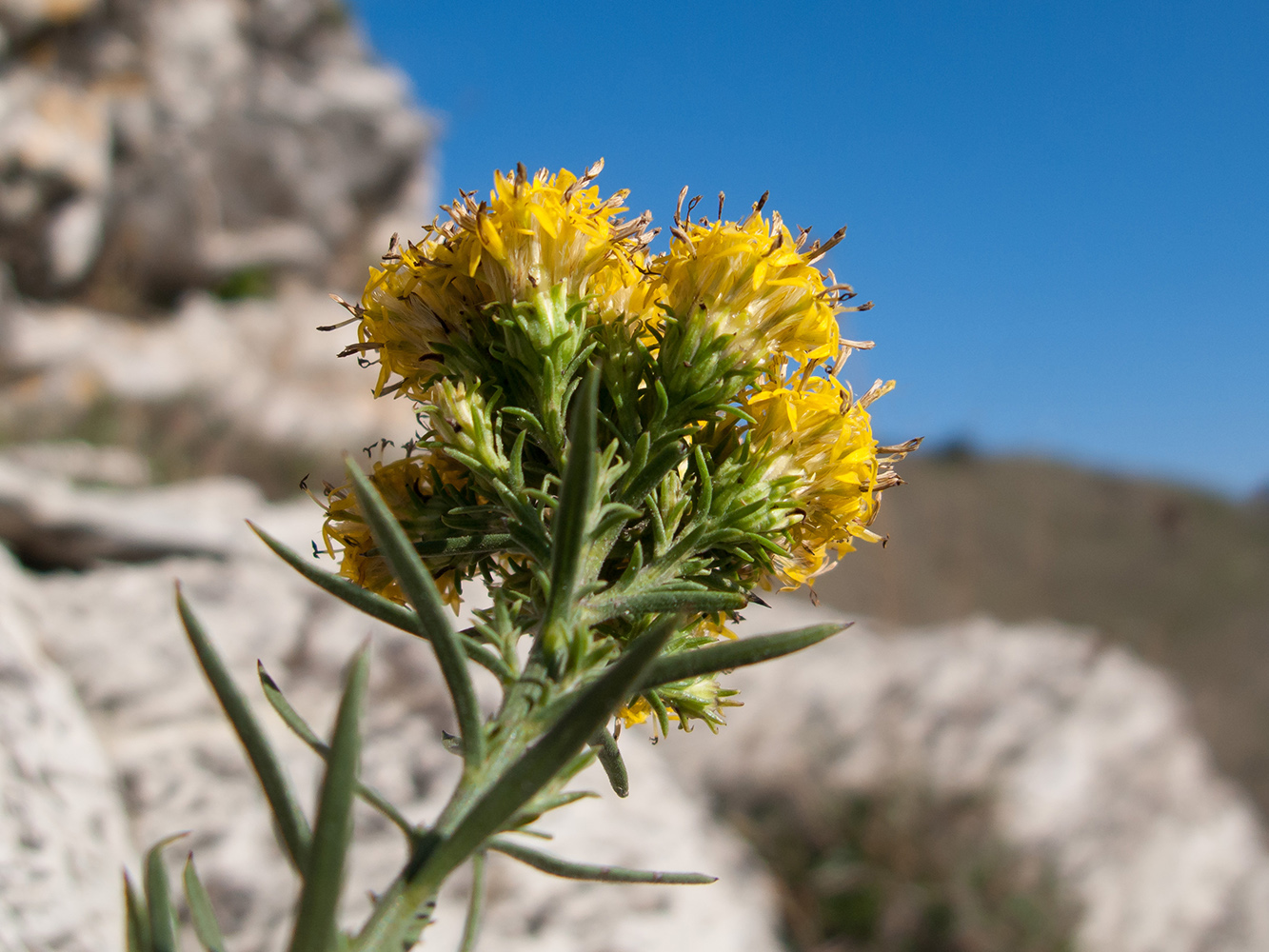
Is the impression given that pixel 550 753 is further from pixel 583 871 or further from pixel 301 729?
pixel 301 729

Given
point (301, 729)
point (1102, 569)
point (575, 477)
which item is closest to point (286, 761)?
point (301, 729)

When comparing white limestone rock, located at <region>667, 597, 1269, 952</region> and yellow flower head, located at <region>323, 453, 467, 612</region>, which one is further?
white limestone rock, located at <region>667, 597, 1269, 952</region>

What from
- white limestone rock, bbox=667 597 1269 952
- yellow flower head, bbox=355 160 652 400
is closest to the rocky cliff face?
white limestone rock, bbox=667 597 1269 952

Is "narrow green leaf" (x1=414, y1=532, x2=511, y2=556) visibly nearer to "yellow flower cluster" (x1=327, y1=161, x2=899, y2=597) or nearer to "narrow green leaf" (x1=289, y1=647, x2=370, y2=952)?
"yellow flower cluster" (x1=327, y1=161, x2=899, y2=597)

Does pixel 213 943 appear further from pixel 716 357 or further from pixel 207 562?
pixel 207 562

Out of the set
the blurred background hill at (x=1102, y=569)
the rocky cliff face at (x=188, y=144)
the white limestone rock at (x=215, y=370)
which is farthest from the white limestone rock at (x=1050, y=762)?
the rocky cliff face at (x=188, y=144)

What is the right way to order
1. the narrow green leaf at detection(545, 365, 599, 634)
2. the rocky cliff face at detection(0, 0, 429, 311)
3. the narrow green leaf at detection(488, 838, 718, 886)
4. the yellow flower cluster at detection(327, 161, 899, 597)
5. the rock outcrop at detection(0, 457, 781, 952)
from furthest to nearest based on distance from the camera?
the rocky cliff face at detection(0, 0, 429, 311), the rock outcrop at detection(0, 457, 781, 952), the yellow flower cluster at detection(327, 161, 899, 597), the narrow green leaf at detection(488, 838, 718, 886), the narrow green leaf at detection(545, 365, 599, 634)
